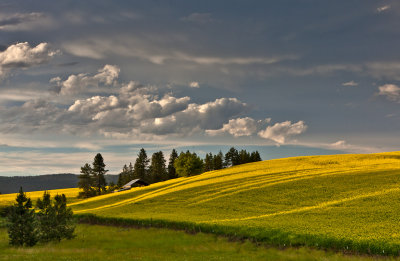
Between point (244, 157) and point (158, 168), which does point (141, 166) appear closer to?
point (158, 168)

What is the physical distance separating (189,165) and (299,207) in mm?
83215

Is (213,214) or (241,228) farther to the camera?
(213,214)

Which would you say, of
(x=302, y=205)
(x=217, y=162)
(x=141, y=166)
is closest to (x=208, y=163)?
(x=217, y=162)

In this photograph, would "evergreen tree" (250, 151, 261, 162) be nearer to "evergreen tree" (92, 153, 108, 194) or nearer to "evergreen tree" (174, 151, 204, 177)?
"evergreen tree" (174, 151, 204, 177)

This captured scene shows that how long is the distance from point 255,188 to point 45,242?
38.4m

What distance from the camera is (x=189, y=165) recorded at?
13150 cm

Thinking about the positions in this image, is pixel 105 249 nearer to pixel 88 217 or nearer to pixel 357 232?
pixel 357 232

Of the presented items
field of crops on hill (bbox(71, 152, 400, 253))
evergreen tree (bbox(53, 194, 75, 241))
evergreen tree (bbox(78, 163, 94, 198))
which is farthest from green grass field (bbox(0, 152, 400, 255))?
evergreen tree (bbox(78, 163, 94, 198))

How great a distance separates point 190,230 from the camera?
42.9 m

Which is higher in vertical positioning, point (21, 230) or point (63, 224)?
point (21, 230)

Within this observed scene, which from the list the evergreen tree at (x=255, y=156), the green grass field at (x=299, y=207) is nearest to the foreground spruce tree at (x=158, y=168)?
the evergreen tree at (x=255, y=156)

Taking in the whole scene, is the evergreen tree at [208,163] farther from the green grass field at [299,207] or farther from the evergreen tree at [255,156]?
the green grass field at [299,207]

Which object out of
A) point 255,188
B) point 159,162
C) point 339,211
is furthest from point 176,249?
point 159,162

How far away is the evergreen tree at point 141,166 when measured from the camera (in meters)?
155
